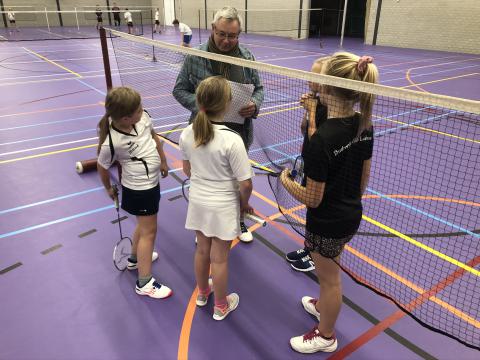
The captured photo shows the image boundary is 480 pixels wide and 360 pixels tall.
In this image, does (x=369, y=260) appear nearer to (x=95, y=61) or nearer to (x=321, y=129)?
(x=321, y=129)

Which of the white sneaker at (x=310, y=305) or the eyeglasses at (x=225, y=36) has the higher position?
the eyeglasses at (x=225, y=36)

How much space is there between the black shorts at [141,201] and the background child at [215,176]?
0.42 metres

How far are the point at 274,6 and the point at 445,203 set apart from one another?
21044 mm

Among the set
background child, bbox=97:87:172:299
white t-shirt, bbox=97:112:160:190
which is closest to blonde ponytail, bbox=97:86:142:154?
background child, bbox=97:87:172:299

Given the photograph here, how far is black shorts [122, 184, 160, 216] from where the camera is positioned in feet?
8.55

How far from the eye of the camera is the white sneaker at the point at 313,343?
7.73 feet

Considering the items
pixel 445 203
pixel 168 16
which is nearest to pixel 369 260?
pixel 445 203

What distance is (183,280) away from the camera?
9.95 ft

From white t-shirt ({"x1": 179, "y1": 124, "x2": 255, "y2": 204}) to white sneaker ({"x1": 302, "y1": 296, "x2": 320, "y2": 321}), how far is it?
107cm

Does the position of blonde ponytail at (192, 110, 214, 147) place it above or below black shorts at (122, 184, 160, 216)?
above

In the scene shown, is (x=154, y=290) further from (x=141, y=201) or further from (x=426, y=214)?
(x=426, y=214)

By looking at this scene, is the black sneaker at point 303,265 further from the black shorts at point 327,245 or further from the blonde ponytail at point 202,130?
the blonde ponytail at point 202,130

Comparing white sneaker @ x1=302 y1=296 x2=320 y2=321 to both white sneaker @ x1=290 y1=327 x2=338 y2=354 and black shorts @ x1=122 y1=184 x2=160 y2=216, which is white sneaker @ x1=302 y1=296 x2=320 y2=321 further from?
black shorts @ x1=122 y1=184 x2=160 y2=216

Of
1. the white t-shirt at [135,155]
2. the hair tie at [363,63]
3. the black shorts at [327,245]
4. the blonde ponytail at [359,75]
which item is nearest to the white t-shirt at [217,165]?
the white t-shirt at [135,155]
